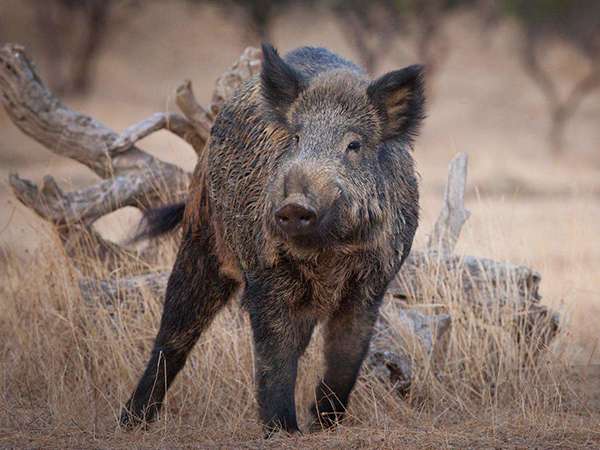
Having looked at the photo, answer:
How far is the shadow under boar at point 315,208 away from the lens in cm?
399

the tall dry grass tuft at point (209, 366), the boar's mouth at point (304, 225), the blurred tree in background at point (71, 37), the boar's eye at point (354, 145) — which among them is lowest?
the tall dry grass tuft at point (209, 366)

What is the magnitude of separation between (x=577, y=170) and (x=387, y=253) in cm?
1863

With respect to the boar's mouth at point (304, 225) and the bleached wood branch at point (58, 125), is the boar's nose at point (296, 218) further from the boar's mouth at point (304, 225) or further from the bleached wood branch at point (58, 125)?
the bleached wood branch at point (58, 125)

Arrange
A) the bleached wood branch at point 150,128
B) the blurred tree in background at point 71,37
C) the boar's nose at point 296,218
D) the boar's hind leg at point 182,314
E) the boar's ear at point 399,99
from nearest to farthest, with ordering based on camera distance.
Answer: the boar's nose at point 296,218, the boar's ear at point 399,99, the boar's hind leg at point 182,314, the bleached wood branch at point 150,128, the blurred tree in background at point 71,37

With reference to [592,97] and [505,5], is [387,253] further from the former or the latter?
[592,97]

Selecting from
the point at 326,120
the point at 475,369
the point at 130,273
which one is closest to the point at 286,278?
the point at 326,120

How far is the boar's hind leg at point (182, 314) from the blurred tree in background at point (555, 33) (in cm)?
2169

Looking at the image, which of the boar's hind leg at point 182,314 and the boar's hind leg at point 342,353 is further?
the boar's hind leg at point 182,314

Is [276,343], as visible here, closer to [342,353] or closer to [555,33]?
[342,353]

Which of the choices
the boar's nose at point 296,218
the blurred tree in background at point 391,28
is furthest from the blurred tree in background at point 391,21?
the boar's nose at point 296,218

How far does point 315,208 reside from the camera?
374 centimetres

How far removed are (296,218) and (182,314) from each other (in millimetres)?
1518

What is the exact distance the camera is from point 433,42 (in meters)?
26.0

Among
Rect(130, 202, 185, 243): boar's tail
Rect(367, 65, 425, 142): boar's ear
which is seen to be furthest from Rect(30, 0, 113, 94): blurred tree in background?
Rect(367, 65, 425, 142): boar's ear
